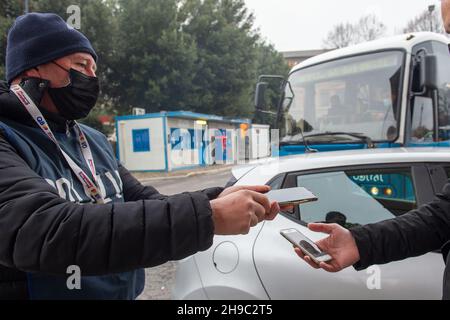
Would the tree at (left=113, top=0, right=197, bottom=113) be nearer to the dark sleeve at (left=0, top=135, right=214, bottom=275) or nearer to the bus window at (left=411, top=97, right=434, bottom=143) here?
the bus window at (left=411, top=97, right=434, bottom=143)

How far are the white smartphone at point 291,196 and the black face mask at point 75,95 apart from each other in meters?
0.78

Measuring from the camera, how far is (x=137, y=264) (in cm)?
Result: 90

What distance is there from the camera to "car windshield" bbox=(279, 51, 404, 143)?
14.8ft

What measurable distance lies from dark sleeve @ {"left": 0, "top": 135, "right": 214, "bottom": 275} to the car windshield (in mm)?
3994

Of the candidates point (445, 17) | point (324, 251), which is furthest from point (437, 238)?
point (445, 17)

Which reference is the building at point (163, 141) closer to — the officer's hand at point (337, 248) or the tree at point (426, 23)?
the tree at point (426, 23)

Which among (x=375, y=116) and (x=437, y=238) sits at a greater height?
(x=375, y=116)

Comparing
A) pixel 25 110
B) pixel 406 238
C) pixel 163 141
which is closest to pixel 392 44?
pixel 406 238

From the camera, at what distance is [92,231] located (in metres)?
0.87

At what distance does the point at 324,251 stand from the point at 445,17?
42.8 inches

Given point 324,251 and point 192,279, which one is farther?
point 192,279

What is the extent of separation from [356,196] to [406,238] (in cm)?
85
